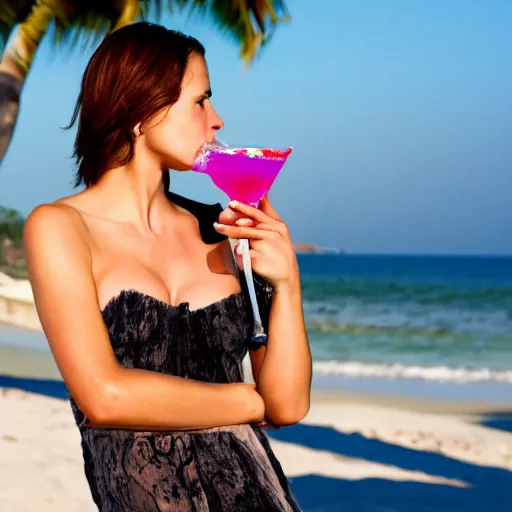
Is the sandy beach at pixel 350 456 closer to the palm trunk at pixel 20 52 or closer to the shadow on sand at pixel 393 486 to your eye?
the shadow on sand at pixel 393 486

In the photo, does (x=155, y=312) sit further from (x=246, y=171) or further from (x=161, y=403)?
(x=246, y=171)

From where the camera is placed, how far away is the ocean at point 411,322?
733 inches

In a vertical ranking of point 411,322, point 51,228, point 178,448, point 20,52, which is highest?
point 51,228

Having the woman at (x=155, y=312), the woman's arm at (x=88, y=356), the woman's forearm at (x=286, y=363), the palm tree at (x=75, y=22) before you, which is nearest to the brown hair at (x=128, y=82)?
the woman at (x=155, y=312)

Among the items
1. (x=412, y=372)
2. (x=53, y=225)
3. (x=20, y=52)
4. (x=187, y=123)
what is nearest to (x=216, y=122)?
(x=187, y=123)

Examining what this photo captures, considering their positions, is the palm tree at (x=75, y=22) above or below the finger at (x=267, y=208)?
below

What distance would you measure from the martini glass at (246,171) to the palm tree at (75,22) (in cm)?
928

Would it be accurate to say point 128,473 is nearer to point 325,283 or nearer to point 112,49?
point 112,49

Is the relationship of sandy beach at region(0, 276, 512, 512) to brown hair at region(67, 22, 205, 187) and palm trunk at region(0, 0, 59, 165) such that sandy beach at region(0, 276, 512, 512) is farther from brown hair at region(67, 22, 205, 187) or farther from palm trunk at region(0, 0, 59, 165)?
brown hair at region(67, 22, 205, 187)

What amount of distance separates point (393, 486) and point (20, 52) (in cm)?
742

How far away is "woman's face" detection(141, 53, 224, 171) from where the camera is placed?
2.14m

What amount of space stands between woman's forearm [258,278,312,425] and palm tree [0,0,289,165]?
373 inches

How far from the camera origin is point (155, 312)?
6.89 feet

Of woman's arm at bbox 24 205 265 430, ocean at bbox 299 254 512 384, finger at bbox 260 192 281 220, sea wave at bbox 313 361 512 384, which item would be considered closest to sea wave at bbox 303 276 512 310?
ocean at bbox 299 254 512 384
